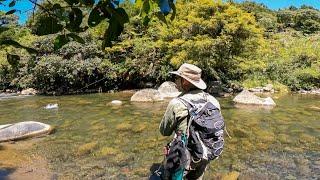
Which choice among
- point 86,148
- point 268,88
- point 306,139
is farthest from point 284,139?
point 268,88

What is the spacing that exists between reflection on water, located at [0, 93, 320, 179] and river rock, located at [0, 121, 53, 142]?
36 cm

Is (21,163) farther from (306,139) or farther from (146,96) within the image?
(146,96)

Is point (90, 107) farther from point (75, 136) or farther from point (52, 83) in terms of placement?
point (52, 83)

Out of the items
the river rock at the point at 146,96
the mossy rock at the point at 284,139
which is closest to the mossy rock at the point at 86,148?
the mossy rock at the point at 284,139

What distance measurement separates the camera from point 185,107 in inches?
163

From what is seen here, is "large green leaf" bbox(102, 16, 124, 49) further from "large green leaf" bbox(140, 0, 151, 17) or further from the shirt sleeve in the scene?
the shirt sleeve

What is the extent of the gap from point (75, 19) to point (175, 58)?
64.8 feet

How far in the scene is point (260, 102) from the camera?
15.9 m

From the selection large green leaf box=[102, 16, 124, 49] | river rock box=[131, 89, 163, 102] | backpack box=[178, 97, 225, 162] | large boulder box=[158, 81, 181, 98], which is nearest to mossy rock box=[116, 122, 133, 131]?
river rock box=[131, 89, 163, 102]

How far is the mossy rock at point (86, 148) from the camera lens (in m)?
8.65

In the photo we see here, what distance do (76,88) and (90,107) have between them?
890 cm

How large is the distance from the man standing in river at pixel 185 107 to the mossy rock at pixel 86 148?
4.65 meters

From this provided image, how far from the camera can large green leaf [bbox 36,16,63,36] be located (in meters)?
1.45

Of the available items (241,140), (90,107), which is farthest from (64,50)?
(241,140)
